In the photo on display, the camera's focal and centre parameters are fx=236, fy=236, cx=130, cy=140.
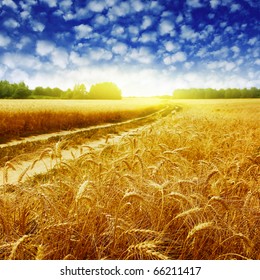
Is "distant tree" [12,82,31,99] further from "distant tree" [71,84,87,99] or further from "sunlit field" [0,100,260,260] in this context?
"sunlit field" [0,100,260,260]

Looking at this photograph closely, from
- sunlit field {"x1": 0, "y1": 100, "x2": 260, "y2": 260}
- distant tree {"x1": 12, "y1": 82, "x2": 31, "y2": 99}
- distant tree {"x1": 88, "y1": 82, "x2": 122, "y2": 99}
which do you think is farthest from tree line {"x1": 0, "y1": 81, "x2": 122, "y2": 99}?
sunlit field {"x1": 0, "y1": 100, "x2": 260, "y2": 260}

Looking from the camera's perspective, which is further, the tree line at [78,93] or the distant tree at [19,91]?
the tree line at [78,93]

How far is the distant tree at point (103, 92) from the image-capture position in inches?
2625

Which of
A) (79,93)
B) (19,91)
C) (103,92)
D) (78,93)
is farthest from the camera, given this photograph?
(103,92)

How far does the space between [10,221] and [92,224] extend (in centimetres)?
64

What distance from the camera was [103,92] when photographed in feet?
223

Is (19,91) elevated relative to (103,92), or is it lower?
lower

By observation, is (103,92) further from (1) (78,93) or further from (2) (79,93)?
(1) (78,93)

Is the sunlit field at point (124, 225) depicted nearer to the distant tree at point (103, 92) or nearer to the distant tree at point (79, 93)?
the distant tree at point (79, 93)

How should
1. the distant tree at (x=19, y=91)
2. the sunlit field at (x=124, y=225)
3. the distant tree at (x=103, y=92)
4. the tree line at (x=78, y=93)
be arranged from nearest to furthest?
the sunlit field at (x=124, y=225) → the distant tree at (x=19, y=91) → the tree line at (x=78, y=93) → the distant tree at (x=103, y=92)

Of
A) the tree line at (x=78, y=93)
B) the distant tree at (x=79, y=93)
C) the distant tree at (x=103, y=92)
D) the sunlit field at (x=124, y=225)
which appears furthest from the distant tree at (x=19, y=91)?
the distant tree at (x=103, y=92)

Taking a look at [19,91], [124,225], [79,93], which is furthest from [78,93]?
[124,225]

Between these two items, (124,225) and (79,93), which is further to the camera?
(79,93)
